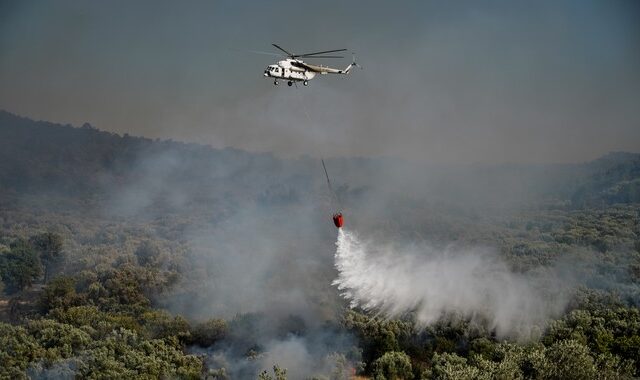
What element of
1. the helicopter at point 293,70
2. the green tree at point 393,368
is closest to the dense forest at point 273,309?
the green tree at point 393,368

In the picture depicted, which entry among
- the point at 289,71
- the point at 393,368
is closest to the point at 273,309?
the point at 393,368

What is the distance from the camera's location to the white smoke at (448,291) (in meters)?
62.8

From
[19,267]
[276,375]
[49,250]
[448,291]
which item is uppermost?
[448,291]

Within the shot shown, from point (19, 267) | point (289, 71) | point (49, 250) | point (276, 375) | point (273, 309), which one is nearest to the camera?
point (276, 375)

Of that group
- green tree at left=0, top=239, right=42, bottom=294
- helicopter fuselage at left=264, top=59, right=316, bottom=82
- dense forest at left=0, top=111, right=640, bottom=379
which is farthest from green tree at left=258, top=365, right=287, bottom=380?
green tree at left=0, top=239, right=42, bottom=294

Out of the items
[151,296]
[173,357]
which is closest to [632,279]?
[173,357]

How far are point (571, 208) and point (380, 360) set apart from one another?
158 m

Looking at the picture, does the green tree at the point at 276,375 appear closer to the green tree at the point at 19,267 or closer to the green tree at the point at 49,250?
the green tree at the point at 19,267

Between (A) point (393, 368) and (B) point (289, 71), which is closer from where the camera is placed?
(B) point (289, 71)

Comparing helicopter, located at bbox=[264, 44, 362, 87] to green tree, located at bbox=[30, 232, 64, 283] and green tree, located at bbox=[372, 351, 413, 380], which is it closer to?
green tree, located at bbox=[372, 351, 413, 380]

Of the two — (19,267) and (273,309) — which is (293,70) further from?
(19,267)

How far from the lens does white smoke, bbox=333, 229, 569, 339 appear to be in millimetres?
Answer: 62750

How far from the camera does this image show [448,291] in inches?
2904

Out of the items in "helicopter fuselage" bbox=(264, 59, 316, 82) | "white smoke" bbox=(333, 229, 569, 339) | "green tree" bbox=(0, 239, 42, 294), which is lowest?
"green tree" bbox=(0, 239, 42, 294)
